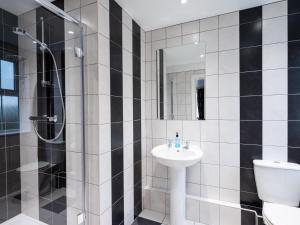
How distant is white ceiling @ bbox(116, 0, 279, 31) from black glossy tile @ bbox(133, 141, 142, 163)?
1.48 meters

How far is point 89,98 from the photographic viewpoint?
1.47 m

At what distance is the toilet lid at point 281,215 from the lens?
1208 millimetres

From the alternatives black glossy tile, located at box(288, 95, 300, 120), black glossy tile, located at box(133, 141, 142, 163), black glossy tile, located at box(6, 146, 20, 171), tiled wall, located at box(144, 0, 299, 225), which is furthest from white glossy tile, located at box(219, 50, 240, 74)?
black glossy tile, located at box(6, 146, 20, 171)

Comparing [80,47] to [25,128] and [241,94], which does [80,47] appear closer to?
[25,128]

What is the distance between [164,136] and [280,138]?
1.21 metres

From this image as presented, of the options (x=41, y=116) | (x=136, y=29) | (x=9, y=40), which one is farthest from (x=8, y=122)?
(x=136, y=29)

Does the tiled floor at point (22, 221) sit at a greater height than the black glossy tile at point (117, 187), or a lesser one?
lesser

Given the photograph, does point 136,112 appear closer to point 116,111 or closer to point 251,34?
point 116,111

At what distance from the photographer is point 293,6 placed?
1591 mm

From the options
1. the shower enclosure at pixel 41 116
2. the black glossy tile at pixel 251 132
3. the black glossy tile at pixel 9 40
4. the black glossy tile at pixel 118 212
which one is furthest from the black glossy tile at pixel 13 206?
the black glossy tile at pixel 251 132

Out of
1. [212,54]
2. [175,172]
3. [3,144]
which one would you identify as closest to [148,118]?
[175,172]

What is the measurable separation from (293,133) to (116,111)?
173 cm

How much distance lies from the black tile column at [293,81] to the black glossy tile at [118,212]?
1.73 metres

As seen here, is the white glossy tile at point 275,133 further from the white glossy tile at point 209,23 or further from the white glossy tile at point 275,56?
the white glossy tile at point 209,23
